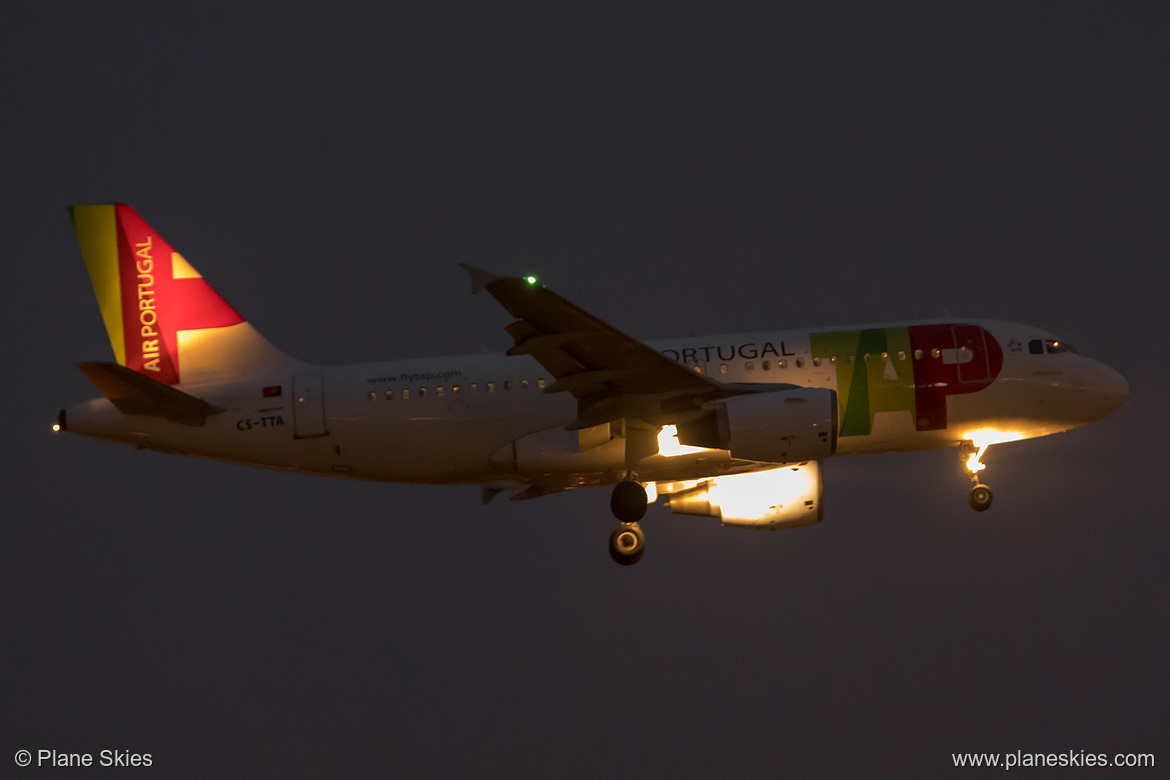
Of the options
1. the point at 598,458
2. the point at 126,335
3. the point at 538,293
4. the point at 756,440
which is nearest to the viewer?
the point at 538,293

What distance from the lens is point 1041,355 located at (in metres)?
29.7

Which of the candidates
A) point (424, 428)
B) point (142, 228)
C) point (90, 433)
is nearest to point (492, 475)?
point (424, 428)

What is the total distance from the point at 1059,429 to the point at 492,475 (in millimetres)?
12272

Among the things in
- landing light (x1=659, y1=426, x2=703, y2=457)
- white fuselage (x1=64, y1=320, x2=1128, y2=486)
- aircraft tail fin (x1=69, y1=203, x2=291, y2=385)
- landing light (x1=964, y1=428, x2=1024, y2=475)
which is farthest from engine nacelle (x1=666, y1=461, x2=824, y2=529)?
aircraft tail fin (x1=69, y1=203, x2=291, y2=385)

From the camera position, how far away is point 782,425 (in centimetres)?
2677

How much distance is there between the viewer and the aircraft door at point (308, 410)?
2898 cm

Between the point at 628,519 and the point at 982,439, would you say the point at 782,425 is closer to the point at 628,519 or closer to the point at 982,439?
the point at 628,519

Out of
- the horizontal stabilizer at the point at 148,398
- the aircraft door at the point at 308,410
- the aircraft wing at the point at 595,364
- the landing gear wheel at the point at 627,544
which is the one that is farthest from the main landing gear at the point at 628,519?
the horizontal stabilizer at the point at 148,398

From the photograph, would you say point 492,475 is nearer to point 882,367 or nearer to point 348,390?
point 348,390

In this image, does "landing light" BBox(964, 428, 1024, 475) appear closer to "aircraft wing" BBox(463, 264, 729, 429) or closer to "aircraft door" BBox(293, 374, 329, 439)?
"aircraft wing" BBox(463, 264, 729, 429)

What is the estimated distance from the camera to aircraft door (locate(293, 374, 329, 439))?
2898 cm

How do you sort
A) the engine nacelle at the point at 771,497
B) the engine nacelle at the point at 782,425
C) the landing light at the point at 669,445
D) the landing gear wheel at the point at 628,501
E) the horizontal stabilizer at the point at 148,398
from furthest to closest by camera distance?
1. the engine nacelle at the point at 771,497
2. the landing light at the point at 669,445
3. the landing gear wheel at the point at 628,501
4. the horizontal stabilizer at the point at 148,398
5. the engine nacelle at the point at 782,425

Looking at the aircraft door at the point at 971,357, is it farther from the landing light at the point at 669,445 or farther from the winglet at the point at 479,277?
the winglet at the point at 479,277

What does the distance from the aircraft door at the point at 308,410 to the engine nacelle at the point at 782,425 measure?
8407 millimetres
